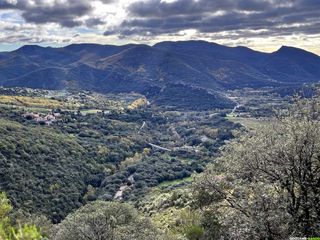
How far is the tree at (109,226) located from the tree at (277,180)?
12.2 m

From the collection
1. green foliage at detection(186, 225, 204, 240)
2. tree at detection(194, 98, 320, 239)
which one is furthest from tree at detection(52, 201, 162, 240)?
tree at detection(194, 98, 320, 239)

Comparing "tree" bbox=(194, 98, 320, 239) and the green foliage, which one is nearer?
"tree" bbox=(194, 98, 320, 239)

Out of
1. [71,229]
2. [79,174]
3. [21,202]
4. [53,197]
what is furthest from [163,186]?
[71,229]

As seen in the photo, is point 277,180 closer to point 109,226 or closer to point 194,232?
point 194,232

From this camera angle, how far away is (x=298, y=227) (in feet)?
74.3

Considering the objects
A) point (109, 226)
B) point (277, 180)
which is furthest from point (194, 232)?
point (277, 180)

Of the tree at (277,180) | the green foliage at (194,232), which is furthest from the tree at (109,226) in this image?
the tree at (277,180)

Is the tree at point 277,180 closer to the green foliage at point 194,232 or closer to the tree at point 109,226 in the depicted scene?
the tree at point 109,226

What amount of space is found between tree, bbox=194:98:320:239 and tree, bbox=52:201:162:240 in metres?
12.2

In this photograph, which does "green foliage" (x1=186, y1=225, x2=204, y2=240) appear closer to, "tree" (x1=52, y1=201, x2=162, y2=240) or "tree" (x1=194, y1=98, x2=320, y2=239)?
"tree" (x1=52, y1=201, x2=162, y2=240)

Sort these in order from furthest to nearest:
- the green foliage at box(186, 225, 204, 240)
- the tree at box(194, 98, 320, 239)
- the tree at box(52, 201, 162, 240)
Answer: the green foliage at box(186, 225, 204, 240), the tree at box(52, 201, 162, 240), the tree at box(194, 98, 320, 239)

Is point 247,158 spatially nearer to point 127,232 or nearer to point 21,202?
point 127,232

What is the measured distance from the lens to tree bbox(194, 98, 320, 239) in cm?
2248

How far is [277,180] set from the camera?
2466 centimetres
